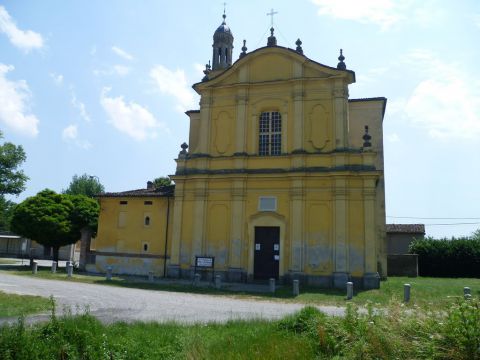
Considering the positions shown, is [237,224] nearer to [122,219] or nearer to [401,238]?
[122,219]

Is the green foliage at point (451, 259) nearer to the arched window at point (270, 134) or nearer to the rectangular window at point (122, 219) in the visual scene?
the arched window at point (270, 134)

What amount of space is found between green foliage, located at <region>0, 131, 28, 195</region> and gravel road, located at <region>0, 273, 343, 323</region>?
2340 centimetres

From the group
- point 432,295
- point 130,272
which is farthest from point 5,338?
point 130,272

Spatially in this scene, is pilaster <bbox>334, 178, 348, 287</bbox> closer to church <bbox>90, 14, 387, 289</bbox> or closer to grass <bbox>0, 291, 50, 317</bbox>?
church <bbox>90, 14, 387, 289</bbox>

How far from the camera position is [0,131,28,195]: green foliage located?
39781mm

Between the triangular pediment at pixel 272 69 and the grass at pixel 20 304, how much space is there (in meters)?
16.5

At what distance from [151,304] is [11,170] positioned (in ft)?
106

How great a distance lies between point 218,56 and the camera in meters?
34.0

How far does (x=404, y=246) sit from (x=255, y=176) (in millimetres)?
24220

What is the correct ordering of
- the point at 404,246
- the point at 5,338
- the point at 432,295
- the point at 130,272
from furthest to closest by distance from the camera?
the point at 404,246, the point at 130,272, the point at 432,295, the point at 5,338

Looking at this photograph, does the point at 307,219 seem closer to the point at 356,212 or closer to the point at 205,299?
the point at 356,212

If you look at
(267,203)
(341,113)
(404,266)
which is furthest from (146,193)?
(404,266)

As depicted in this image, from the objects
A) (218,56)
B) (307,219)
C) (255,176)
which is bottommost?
(307,219)

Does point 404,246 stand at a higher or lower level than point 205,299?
higher
